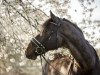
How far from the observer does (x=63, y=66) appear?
7.46 meters

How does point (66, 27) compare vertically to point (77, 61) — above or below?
above

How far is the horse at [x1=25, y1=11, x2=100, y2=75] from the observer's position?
6.58 meters

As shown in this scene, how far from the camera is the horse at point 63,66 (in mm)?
6867

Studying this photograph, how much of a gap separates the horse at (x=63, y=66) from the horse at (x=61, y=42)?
23cm

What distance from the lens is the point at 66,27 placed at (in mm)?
6668

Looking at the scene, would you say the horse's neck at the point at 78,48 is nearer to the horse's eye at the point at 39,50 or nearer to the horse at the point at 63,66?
the horse at the point at 63,66

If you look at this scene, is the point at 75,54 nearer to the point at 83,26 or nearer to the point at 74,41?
the point at 74,41

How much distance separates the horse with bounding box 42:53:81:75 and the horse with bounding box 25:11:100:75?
0.23 m

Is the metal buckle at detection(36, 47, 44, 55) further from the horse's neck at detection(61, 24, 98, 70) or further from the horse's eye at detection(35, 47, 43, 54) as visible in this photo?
the horse's neck at detection(61, 24, 98, 70)

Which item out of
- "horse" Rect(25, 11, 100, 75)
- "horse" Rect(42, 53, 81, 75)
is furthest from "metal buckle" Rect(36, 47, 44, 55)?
"horse" Rect(42, 53, 81, 75)

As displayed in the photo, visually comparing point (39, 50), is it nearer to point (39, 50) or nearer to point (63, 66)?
point (39, 50)

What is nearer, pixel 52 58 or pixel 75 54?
pixel 75 54

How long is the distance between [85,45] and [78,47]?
163 mm

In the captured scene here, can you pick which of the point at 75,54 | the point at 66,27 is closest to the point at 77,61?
the point at 75,54
